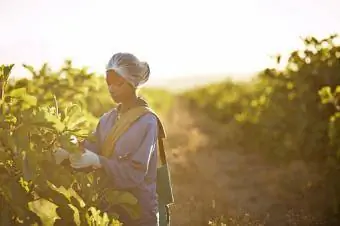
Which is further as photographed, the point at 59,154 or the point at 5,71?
the point at 59,154

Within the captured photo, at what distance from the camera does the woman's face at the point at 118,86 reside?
3.38m

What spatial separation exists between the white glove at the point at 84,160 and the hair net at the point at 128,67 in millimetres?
579

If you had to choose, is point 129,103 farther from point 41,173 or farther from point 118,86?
Answer: point 41,173

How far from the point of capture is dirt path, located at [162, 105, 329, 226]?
685 centimetres

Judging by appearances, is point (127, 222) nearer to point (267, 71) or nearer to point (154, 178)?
point (154, 178)

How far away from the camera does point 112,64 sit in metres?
3.39

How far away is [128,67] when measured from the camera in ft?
11.0

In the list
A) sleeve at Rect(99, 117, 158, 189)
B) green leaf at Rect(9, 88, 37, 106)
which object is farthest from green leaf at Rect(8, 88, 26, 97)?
sleeve at Rect(99, 117, 158, 189)

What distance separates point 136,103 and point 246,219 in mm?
3260

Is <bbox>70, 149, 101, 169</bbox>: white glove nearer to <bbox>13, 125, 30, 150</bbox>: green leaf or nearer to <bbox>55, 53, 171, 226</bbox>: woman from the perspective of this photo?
<bbox>55, 53, 171, 226</bbox>: woman

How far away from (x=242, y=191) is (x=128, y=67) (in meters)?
6.28

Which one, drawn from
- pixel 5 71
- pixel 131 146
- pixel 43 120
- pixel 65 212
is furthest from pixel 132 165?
pixel 5 71

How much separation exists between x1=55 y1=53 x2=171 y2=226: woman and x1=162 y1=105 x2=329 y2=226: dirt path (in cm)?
253

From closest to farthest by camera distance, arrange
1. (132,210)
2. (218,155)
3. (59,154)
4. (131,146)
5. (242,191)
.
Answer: (59,154) → (132,210) → (131,146) → (242,191) → (218,155)
